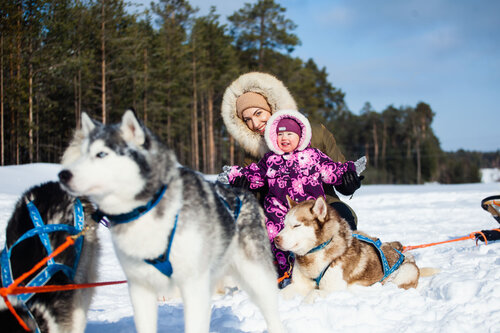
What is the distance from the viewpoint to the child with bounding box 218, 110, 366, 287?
13.5 ft

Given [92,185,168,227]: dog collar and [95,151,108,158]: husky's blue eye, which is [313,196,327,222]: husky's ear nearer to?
[92,185,168,227]: dog collar

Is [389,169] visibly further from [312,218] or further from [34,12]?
[312,218]

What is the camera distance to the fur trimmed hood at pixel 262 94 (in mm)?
5016

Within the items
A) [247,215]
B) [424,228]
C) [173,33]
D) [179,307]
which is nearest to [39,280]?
[247,215]

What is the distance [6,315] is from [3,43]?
2031cm

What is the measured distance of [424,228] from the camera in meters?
7.67

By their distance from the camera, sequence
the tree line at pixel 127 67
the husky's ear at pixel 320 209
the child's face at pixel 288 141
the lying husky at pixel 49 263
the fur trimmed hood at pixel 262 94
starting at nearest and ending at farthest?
the lying husky at pixel 49 263 → the husky's ear at pixel 320 209 → the child's face at pixel 288 141 → the fur trimmed hood at pixel 262 94 → the tree line at pixel 127 67

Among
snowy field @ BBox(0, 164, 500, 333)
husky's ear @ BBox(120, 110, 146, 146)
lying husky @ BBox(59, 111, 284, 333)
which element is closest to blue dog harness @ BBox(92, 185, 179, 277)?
lying husky @ BBox(59, 111, 284, 333)

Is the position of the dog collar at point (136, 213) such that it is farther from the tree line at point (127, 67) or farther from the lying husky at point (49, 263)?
the tree line at point (127, 67)

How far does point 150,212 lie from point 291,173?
2442 mm

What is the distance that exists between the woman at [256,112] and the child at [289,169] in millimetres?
656

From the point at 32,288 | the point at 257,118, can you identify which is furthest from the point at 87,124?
the point at 257,118

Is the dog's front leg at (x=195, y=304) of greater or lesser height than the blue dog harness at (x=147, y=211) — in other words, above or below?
below

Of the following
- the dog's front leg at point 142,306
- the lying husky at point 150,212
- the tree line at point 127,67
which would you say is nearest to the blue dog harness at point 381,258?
the lying husky at point 150,212
